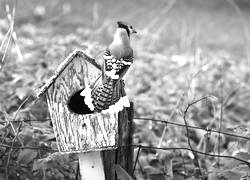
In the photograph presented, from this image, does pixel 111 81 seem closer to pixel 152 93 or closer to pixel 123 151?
pixel 123 151

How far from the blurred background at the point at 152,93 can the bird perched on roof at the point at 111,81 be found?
503 mm

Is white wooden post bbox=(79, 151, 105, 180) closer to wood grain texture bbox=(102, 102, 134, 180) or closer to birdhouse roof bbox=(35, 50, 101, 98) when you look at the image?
wood grain texture bbox=(102, 102, 134, 180)

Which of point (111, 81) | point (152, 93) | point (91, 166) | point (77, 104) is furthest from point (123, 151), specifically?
point (152, 93)

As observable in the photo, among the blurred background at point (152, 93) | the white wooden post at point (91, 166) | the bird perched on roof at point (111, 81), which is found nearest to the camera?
the bird perched on roof at point (111, 81)

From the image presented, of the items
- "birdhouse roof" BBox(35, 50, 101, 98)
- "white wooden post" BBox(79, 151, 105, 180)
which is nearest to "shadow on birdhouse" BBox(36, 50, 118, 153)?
"birdhouse roof" BBox(35, 50, 101, 98)

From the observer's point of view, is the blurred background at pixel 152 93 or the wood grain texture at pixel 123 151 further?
the blurred background at pixel 152 93

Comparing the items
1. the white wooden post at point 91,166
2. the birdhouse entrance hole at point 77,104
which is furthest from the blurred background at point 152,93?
the birdhouse entrance hole at point 77,104

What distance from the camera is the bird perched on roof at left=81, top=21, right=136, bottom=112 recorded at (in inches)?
120

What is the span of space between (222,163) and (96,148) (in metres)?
1.37

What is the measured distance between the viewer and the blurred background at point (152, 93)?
363 cm

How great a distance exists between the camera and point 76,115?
317 centimetres

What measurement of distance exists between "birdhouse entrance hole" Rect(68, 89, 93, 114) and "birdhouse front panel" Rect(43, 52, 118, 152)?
0.06 ft

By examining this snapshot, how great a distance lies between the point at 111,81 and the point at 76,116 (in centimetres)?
32

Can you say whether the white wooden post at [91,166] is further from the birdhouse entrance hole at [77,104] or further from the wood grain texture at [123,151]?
the birdhouse entrance hole at [77,104]
